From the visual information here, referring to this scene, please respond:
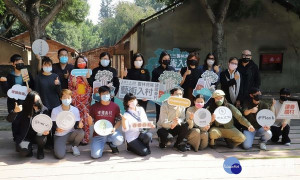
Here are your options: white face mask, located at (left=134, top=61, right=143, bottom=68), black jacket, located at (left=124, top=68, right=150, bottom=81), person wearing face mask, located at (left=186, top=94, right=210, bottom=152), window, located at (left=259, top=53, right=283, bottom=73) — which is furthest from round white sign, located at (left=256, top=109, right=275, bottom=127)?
window, located at (left=259, top=53, right=283, bottom=73)

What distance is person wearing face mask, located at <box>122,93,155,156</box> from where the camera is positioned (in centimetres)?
416

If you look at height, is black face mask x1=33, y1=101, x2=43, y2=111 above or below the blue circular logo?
above

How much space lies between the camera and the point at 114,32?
2051 inches

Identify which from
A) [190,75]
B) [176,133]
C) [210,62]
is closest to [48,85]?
[176,133]

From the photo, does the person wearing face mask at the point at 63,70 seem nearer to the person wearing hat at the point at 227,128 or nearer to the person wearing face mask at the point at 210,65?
the person wearing face mask at the point at 210,65

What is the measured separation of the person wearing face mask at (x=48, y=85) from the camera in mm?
4352

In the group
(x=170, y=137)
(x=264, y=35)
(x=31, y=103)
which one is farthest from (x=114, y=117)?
(x=264, y=35)

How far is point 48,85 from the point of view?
14.4 feet

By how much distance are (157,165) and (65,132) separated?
4.93 ft

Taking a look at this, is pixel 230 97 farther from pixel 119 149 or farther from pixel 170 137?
pixel 119 149

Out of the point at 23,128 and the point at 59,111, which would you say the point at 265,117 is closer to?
the point at 59,111

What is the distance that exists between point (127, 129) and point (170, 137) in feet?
2.35

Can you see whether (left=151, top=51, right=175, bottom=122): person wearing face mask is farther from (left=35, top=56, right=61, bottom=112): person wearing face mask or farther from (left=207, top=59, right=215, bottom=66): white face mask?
(left=35, top=56, right=61, bottom=112): person wearing face mask

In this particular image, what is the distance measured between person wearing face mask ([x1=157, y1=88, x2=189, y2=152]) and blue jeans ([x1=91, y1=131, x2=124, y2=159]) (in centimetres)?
68
